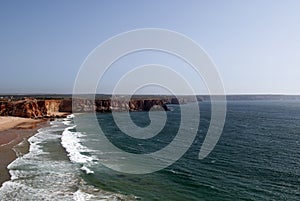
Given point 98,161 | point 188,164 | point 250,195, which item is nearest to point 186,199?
point 250,195

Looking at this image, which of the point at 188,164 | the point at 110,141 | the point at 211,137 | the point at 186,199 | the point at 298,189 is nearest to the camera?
the point at 186,199

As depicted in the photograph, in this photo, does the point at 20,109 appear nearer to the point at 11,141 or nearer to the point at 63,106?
the point at 63,106

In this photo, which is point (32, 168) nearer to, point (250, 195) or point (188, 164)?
point (188, 164)

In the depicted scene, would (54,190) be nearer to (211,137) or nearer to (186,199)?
(186,199)

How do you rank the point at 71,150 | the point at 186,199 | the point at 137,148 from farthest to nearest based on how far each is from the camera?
1. the point at 137,148
2. the point at 71,150
3. the point at 186,199

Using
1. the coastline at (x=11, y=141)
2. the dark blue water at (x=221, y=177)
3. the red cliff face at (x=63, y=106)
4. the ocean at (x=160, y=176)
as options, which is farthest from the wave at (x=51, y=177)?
the red cliff face at (x=63, y=106)

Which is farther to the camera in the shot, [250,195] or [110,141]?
[110,141]
